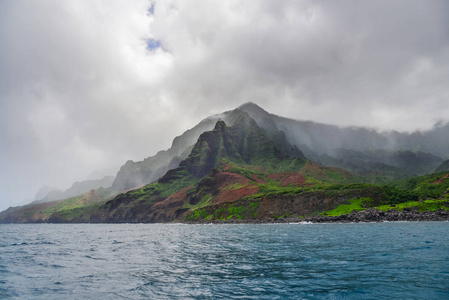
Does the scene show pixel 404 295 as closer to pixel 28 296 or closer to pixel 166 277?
→ pixel 166 277

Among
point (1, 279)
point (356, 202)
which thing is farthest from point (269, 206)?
point (1, 279)

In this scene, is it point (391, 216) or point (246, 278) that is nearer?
point (246, 278)

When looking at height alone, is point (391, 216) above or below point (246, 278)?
below

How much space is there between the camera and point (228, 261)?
31688 millimetres

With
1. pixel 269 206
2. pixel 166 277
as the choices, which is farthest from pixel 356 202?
pixel 166 277

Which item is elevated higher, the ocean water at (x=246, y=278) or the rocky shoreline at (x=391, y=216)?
the ocean water at (x=246, y=278)

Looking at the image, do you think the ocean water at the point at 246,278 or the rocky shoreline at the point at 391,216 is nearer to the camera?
the ocean water at the point at 246,278

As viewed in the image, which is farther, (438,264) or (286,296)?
(438,264)

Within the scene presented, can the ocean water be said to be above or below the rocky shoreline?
above

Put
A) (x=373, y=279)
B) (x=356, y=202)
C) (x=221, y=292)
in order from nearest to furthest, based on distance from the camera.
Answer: (x=221, y=292), (x=373, y=279), (x=356, y=202)

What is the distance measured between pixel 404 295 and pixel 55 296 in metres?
23.2

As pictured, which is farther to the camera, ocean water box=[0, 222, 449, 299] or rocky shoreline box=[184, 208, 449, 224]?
rocky shoreline box=[184, 208, 449, 224]

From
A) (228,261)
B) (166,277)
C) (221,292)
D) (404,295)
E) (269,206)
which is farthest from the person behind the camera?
(269,206)

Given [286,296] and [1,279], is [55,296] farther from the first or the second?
[286,296]
